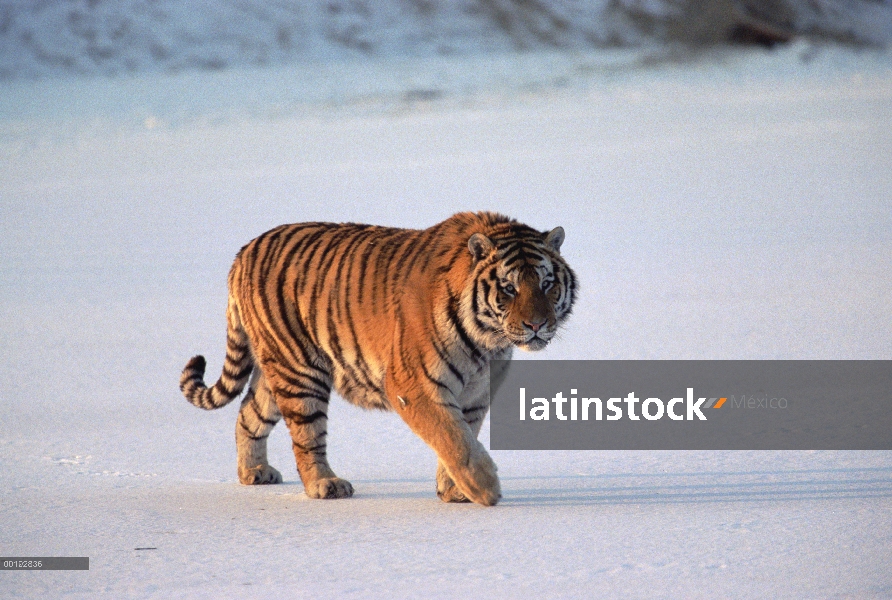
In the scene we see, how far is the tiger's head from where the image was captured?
184 inches

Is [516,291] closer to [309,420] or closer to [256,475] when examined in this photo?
[309,420]

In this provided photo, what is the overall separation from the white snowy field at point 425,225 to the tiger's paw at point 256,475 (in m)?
0.05

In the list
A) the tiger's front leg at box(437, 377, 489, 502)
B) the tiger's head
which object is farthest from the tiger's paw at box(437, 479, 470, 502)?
the tiger's head

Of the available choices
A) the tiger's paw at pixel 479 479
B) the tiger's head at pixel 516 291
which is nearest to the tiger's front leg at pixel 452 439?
the tiger's paw at pixel 479 479

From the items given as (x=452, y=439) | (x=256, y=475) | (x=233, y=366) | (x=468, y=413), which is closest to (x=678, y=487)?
(x=468, y=413)

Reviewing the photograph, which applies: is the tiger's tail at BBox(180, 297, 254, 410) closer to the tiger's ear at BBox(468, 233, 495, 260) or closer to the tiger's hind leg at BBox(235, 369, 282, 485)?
the tiger's hind leg at BBox(235, 369, 282, 485)

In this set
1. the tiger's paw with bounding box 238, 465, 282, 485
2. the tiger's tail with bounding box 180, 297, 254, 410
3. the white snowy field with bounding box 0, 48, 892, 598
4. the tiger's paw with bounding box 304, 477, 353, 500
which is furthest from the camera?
the tiger's tail with bounding box 180, 297, 254, 410

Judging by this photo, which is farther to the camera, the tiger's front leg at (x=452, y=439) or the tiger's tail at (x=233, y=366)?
the tiger's tail at (x=233, y=366)

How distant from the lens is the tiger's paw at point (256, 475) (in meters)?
5.43

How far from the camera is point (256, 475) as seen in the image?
5.43 m

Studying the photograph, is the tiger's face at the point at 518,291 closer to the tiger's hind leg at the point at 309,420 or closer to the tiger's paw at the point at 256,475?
the tiger's hind leg at the point at 309,420

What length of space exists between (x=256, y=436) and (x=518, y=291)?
4.25 feet

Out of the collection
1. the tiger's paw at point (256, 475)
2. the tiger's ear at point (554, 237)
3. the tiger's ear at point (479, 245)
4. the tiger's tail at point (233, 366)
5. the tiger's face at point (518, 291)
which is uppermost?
the tiger's ear at point (554, 237)

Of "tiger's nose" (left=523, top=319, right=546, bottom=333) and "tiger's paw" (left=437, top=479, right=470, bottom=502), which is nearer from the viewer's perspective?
"tiger's nose" (left=523, top=319, right=546, bottom=333)
